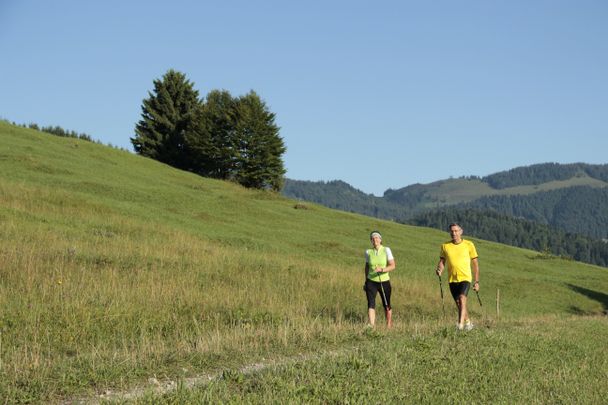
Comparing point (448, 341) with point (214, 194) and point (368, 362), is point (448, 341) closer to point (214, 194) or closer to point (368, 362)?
point (368, 362)

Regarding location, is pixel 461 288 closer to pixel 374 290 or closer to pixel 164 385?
pixel 374 290

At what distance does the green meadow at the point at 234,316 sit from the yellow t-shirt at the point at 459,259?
1.38 m

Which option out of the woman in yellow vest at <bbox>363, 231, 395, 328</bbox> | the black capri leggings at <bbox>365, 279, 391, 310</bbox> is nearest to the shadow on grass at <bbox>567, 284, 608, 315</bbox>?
the black capri leggings at <bbox>365, 279, 391, 310</bbox>

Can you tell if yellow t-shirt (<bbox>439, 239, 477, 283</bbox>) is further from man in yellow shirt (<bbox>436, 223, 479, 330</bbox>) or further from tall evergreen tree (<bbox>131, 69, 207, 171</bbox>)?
tall evergreen tree (<bbox>131, 69, 207, 171</bbox>)

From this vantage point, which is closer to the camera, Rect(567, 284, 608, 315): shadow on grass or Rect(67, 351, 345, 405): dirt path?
Rect(67, 351, 345, 405): dirt path

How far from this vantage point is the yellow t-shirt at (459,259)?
631 inches

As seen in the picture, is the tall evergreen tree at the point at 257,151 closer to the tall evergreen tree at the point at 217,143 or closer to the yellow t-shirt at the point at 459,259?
the tall evergreen tree at the point at 217,143

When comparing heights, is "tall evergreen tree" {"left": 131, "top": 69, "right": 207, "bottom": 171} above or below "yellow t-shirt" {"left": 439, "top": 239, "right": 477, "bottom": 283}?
above

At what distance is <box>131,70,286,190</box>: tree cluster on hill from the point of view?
77.4 meters

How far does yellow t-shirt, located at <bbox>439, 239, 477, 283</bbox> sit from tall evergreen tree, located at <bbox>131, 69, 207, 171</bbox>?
230 feet

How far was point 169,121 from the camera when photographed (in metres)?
87.5

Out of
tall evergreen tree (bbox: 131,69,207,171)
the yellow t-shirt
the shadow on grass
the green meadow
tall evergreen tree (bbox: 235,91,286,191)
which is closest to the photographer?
the green meadow

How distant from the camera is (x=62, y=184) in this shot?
41.4 m

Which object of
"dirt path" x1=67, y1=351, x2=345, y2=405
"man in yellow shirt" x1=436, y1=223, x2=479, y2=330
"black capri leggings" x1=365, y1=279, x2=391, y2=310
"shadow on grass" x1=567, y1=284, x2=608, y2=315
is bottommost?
"shadow on grass" x1=567, y1=284, x2=608, y2=315
